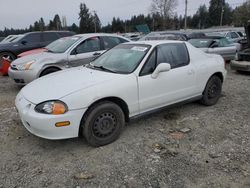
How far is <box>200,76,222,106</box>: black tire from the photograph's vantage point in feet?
15.6

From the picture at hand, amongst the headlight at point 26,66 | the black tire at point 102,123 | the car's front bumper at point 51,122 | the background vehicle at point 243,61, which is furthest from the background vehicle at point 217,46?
the car's front bumper at point 51,122

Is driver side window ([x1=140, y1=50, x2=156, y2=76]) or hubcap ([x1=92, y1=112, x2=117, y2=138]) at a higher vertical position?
driver side window ([x1=140, y1=50, x2=156, y2=76])

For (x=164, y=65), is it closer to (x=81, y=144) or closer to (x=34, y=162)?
(x=81, y=144)

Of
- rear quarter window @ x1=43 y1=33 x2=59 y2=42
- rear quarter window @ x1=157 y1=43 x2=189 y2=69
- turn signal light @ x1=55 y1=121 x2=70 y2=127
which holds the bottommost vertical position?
turn signal light @ x1=55 y1=121 x2=70 y2=127

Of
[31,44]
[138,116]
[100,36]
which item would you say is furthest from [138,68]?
[31,44]

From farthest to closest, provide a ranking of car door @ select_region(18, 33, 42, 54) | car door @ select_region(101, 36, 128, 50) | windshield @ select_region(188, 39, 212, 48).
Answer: car door @ select_region(18, 33, 42, 54), windshield @ select_region(188, 39, 212, 48), car door @ select_region(101, 36, 128, 50)

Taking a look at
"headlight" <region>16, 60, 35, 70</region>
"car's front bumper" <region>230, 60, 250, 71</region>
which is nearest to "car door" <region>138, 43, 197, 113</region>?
"headlight" <region>16, 60, 35, 70</region>

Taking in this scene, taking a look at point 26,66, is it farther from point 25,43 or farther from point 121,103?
point 25,43

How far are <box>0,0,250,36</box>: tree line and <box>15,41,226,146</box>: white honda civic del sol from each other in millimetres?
48007

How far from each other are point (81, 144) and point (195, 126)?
6.62 ft

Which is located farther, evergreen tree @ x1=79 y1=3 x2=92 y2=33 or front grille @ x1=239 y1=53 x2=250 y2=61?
evergreen tree @ x1=79 y1=3 x2=92 y2=33

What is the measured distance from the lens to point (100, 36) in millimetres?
6844

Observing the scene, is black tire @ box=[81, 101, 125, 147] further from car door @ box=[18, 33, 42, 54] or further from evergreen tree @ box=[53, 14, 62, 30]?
evergreen tree @ box=[53, 14, 62, 30]

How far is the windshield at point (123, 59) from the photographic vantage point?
3710 millimetres
